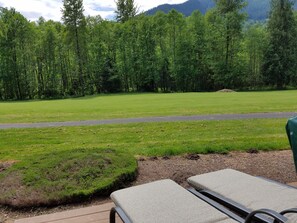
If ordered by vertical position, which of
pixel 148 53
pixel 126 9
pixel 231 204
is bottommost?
pixel 231 204

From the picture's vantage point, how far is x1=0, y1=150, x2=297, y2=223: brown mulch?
13.5ft

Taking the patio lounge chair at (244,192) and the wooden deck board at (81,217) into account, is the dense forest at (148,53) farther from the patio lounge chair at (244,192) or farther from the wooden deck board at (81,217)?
the patio lounge chair at (244,192)

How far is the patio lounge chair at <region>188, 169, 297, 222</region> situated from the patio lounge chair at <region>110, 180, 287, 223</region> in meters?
0.10

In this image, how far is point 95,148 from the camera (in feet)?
19.5

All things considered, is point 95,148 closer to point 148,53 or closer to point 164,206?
point 164,206

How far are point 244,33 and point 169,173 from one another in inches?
1744

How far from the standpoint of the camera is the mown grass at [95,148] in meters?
4.20

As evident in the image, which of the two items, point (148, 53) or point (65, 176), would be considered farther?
point (148, 53)

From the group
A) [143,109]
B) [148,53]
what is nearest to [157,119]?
[143,109]

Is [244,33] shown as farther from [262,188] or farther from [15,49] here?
[262,188]

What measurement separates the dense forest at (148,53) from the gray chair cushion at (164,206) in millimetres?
39919

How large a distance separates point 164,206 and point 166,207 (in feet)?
0.09

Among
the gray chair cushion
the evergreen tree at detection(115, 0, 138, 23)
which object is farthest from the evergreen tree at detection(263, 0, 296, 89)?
the gray chair cushion

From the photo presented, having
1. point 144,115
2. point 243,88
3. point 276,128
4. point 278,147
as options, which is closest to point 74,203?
point 278,147
